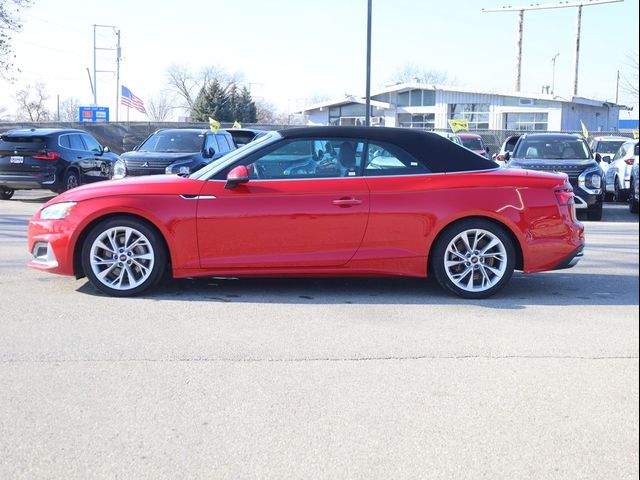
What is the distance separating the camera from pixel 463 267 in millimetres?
7207

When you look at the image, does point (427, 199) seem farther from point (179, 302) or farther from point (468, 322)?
point (179, 302)

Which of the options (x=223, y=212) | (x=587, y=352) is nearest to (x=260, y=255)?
(x=223, y=212)

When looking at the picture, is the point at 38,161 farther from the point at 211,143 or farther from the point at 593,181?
the point at 593,181

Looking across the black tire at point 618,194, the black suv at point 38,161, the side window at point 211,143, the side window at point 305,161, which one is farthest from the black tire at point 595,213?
the black suv at point 38,161

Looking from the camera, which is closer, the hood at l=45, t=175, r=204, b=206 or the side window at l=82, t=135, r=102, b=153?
the hood at l=45, t=175, r=204, b=206

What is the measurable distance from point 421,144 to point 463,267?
1201mm

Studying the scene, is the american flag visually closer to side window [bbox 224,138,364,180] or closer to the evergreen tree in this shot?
the evergreen tree

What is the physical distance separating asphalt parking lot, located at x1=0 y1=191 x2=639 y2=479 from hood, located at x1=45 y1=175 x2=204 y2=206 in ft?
3.03

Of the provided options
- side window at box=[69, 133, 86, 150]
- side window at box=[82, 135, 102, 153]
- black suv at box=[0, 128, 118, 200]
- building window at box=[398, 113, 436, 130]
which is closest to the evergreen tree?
building window at box=[398, 113, 436, 130]

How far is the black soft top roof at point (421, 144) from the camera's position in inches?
288

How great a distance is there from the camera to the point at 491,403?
4.51 metres

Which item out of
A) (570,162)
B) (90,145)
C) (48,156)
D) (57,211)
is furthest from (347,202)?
(90,145)

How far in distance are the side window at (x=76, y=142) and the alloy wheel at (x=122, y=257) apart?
38.9 ft

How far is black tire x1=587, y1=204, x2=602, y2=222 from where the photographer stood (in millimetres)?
15250
